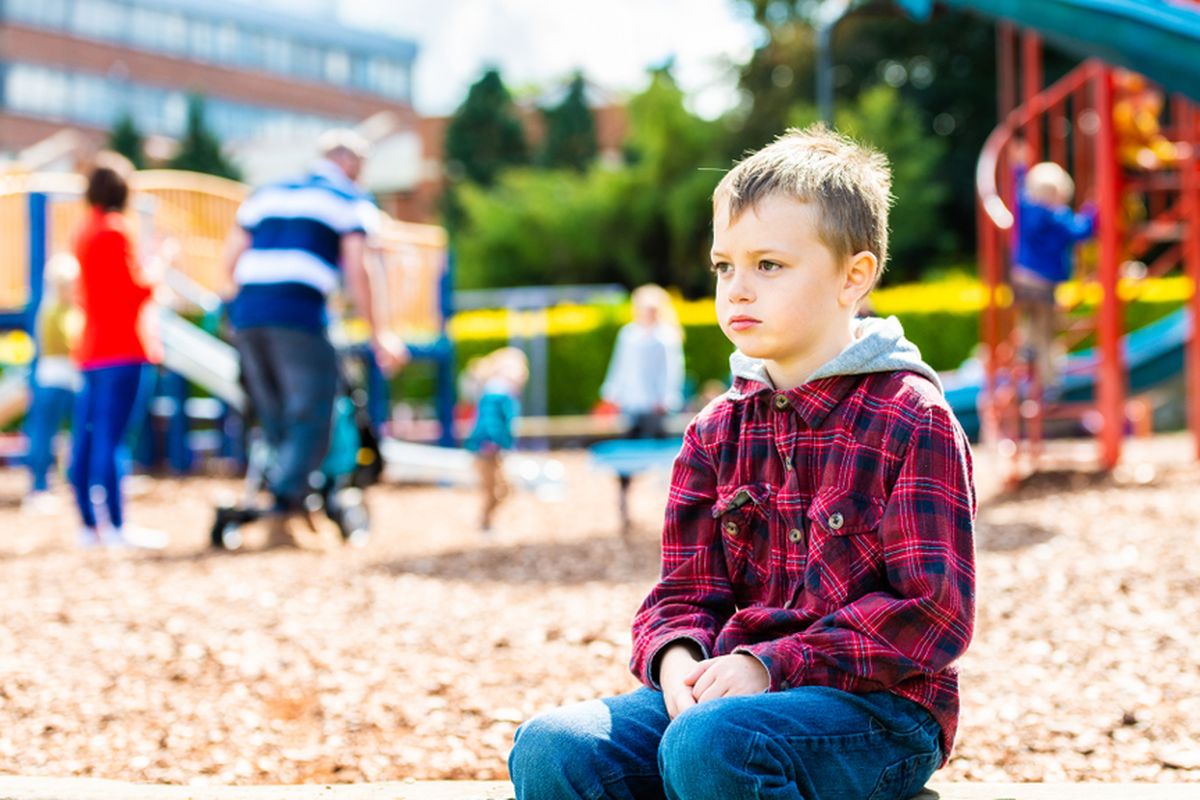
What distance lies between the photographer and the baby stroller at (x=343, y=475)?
6598 mm

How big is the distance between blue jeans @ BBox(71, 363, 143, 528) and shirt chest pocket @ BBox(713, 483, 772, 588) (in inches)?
196

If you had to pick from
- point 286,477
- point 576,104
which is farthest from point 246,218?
point 576,104

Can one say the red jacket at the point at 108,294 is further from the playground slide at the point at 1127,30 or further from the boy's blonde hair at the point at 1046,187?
the boy's blonde hair at the point at 1046,187

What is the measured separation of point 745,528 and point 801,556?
4.1 inches

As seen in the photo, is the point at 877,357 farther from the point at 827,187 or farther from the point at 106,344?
the point at 106,344

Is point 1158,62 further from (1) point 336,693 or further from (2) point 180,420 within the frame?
(2) point 180,420

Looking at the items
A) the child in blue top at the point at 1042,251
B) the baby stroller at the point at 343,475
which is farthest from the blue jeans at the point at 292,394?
the child in blue top at the point at 1042,251

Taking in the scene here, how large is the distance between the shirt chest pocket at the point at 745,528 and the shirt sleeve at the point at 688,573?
0.02 metres

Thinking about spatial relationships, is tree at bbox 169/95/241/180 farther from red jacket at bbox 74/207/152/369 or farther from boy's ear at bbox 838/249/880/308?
boy's ear at bbox 838/249/880/308

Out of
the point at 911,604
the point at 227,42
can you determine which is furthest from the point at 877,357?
the point at 227,42

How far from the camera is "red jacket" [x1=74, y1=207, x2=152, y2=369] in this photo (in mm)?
6473

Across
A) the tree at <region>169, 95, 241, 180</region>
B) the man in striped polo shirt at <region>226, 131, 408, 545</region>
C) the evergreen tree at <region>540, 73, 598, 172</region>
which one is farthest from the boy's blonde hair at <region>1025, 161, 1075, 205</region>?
the tree at <region>169, 95, 241, 180</region>

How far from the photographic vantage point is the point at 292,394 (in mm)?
6320

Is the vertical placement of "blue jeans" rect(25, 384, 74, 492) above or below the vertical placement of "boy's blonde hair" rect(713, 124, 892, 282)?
below
